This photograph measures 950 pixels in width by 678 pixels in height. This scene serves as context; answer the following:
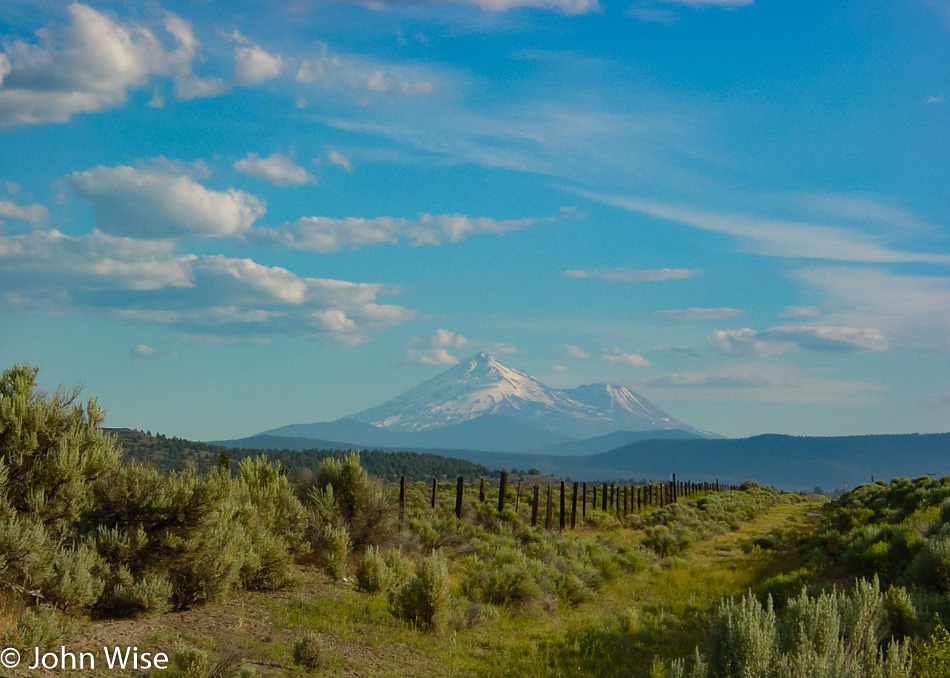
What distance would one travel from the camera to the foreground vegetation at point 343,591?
24.0 ft

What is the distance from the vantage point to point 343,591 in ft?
41.6

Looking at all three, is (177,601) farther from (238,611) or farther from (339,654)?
(339,654)

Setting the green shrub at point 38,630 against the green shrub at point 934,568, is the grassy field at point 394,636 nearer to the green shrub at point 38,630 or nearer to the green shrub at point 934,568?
the green shrub at point 38,630

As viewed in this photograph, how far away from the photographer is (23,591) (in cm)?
812

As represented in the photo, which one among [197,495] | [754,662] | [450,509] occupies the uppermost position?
[197,495]

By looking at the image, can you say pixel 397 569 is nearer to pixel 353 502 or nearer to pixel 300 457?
pixel 353 502

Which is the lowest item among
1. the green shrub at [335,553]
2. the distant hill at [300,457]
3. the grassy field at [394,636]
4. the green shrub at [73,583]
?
the distant hill at [300,457]

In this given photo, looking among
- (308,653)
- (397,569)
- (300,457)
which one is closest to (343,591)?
(397,569)

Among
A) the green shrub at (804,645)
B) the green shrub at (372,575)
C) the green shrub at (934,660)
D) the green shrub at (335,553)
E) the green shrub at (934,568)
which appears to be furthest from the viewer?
the green shrub at (335,553)

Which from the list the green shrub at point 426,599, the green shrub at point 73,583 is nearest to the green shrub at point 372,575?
the green shrub at point 426,599

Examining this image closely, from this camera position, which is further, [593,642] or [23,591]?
[593,642]

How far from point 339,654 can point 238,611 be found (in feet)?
6.08

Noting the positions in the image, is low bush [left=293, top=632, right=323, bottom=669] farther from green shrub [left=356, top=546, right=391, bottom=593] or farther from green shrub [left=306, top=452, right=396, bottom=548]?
green shrub [left=306, top=452, right=396, bottom=548]

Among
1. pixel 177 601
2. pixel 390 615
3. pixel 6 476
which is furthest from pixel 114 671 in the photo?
pixel 390 615
